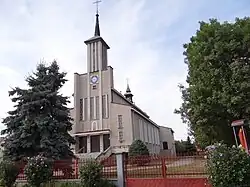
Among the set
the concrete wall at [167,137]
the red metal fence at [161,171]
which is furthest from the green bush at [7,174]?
the concrete wall at [167,137]

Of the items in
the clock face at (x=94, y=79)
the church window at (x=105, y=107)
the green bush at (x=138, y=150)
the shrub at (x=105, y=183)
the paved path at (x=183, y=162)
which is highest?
the clock face at (x=94, y=79)

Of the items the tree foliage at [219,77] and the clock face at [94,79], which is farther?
the clock face at [94,79]

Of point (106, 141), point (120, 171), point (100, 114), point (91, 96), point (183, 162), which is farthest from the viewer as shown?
point (91, 96)

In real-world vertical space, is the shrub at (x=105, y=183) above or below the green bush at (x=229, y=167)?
below

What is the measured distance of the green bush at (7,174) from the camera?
12977 mm

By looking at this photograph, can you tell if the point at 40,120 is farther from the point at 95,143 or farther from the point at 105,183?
the point at 95,143

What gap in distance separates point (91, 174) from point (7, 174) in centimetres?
462

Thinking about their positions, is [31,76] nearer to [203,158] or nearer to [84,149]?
[203,158]

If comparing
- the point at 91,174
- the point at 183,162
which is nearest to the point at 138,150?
the point at 91,174

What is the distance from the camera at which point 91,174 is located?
1103 centimetres

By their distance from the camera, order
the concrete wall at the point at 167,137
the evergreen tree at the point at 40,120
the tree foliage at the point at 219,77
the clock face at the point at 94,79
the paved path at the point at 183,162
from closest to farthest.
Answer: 1. the paved path at the point at 183,162
2. the tree foliage at the point at 219,77
3. the evergreen tree at the point at 40,120
4. the clock face at the point at 94,79
5. the concrete wall at the point at 167,137

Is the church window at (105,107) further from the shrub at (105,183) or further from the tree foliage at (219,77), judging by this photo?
the shrub at (105,183)

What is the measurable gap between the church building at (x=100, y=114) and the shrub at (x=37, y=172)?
2047cm

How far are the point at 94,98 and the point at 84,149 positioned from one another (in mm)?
6737
